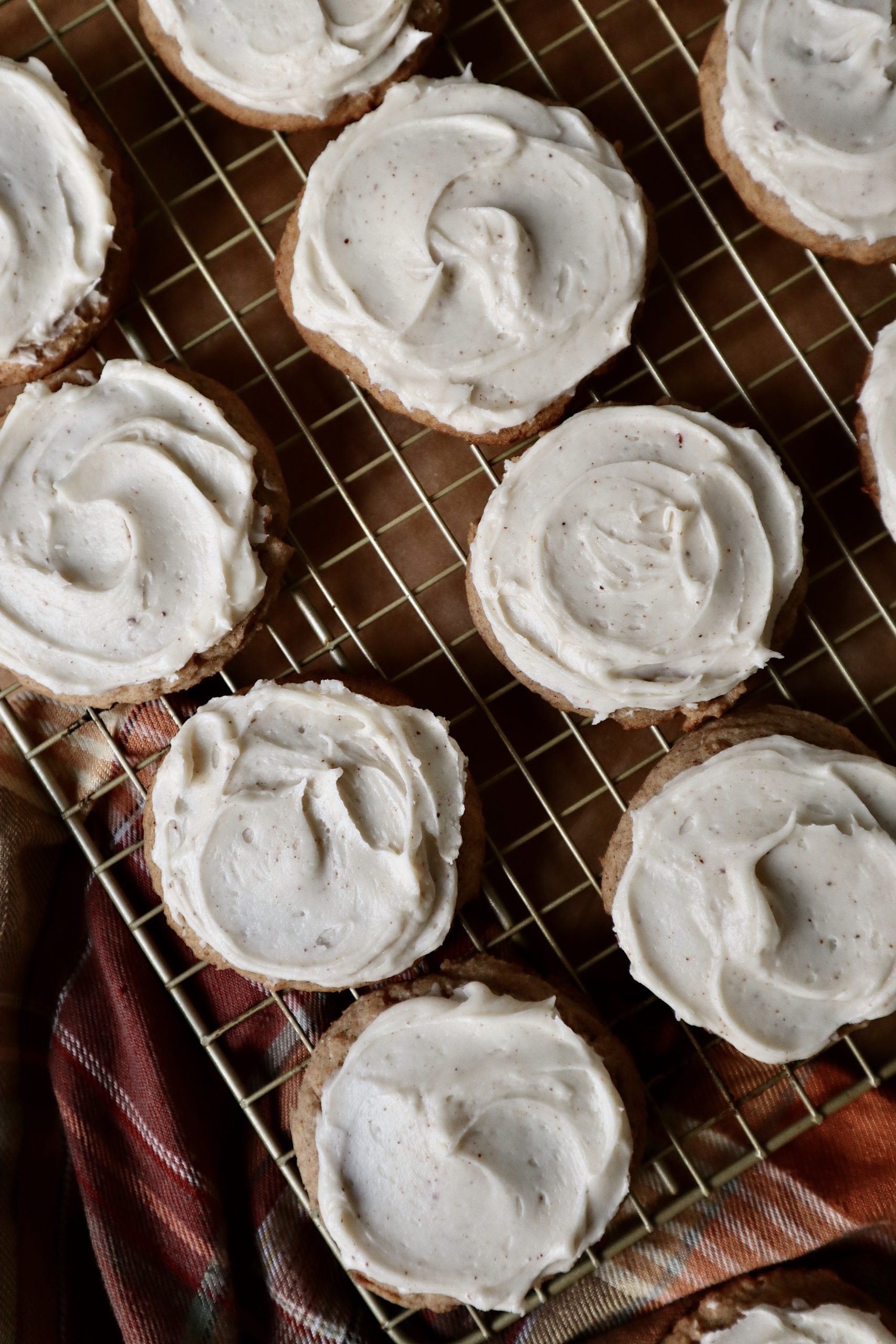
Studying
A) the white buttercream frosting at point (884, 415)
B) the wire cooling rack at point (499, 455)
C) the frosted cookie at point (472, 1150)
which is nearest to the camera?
the frosted cookie at point (472, 1150)

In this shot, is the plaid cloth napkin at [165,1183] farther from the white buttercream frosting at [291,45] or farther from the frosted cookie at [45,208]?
the white buttercream frosting at [291,45]

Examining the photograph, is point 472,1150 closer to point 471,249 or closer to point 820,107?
point 471,249

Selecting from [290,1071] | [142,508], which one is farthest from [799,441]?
[290,1071]

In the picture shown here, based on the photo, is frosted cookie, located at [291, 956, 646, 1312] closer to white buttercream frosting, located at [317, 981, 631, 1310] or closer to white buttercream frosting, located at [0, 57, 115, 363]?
white buttercream frosting, located at [317, 981, 631, 1310]

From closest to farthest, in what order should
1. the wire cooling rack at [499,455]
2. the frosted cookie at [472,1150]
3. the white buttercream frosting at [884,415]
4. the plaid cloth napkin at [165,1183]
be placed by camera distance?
the frosted cookie at [472,1150]
the white buttercream frosting at [884,415]
the plaid cloth napkin at [165,1183]
the wire cooling rack at [499,455]

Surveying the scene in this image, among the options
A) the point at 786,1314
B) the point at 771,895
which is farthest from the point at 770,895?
the point at 786,1314

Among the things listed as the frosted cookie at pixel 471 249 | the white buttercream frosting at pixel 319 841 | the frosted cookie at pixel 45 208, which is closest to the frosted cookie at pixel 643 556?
the frosted cookie at pixel 471 249

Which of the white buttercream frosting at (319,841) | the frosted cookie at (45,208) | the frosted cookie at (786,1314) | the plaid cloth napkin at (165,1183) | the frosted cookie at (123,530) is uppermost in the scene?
the frosted cookie at (45,208)
